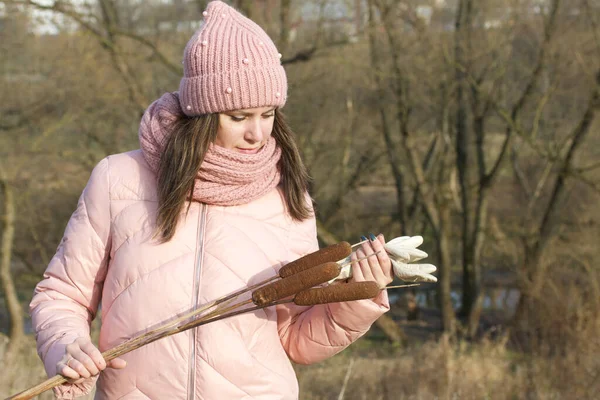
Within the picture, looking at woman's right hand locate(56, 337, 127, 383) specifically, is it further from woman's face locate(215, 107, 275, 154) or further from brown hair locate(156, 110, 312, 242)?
woman's face locate(215, 107, 275, 154)

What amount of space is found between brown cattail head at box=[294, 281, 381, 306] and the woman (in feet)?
0.38

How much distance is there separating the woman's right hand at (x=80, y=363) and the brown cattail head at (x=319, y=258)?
450mm

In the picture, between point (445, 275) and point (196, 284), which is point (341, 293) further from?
point (445, 275)

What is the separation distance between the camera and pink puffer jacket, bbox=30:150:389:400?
1.75m

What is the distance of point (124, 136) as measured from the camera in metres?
15.5

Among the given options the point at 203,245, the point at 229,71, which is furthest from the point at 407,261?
the point at 229,71

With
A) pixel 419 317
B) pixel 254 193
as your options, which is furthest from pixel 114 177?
pixel 419 317

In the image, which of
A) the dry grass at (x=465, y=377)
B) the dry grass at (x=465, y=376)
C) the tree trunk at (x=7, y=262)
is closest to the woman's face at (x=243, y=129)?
the dry grass at (x=465, y=376)

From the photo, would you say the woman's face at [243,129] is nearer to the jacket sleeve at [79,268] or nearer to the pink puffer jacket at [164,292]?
the pink puffer jacket at [164,292]

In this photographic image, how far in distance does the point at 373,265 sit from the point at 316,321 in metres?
0.26

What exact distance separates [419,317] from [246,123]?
13411 mm

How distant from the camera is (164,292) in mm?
1774

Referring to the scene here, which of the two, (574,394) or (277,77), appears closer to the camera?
(277,77)

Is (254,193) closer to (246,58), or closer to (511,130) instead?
(246,58)
